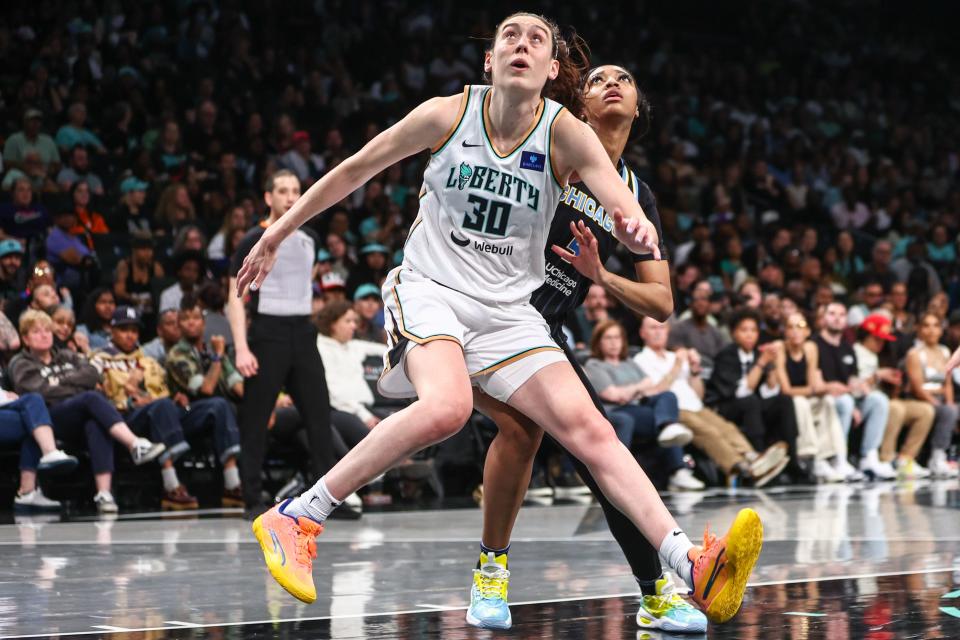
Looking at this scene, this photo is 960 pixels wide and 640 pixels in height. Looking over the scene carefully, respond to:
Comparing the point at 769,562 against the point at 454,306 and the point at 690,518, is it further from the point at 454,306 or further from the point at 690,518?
the point at 454,306

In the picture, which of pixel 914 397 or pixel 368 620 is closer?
pixel 368 620

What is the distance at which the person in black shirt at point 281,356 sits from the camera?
738 cm

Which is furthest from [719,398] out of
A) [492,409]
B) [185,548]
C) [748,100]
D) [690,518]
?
[748,100]

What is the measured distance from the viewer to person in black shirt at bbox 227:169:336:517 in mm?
7375

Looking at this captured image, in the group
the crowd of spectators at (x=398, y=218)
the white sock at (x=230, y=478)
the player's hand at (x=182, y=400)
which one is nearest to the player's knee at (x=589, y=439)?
the crowd of spectators at (x=398, y=218)

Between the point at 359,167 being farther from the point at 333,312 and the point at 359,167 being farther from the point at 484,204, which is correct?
the point at 333,312

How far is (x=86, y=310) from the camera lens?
937 centimetres

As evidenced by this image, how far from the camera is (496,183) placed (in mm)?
3912

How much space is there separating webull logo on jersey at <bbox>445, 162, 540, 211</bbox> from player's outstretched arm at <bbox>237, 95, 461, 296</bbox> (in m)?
0.14

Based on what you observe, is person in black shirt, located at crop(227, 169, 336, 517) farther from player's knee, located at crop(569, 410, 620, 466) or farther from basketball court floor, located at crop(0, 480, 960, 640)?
player's knee, located at crop(569, 410, 620, 466)

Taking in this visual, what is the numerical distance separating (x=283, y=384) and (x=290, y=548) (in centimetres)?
385

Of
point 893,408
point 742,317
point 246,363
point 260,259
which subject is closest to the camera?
point 260,259

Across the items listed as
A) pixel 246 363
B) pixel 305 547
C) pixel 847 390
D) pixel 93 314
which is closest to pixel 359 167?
pixel 305 547

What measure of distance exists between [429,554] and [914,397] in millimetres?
7264
